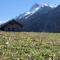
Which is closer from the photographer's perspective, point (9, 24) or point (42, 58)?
point (42, 58)

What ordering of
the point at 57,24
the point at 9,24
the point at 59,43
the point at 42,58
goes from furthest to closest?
the point at 57,24, the point at 9,24, the point at 59,43, the point at 42,58

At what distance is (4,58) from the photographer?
2.84 metres

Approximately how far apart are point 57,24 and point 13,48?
2210 inches

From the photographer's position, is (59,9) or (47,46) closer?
(47,46)

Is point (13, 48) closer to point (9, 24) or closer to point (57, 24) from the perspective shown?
point (9, 24)

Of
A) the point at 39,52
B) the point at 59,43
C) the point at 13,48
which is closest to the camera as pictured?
the point at 39,52

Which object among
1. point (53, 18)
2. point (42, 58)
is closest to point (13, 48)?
point (42, 58)

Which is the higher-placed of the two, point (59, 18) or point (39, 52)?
point (59, 18)

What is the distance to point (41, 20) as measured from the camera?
68062 millimetres

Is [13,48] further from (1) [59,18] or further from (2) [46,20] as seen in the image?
(2) [46,20]

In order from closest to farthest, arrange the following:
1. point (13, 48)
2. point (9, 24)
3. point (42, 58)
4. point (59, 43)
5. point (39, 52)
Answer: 1. point (42, 58)
2. point (39, 52)
3. point (13, 48)
4. point (59, 43)
5. point (9, 24)

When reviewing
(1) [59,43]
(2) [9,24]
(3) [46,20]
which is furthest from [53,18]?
(1) [59,43]

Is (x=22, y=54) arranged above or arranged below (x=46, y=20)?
below

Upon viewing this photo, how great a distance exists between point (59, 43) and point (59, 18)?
58.3 m
